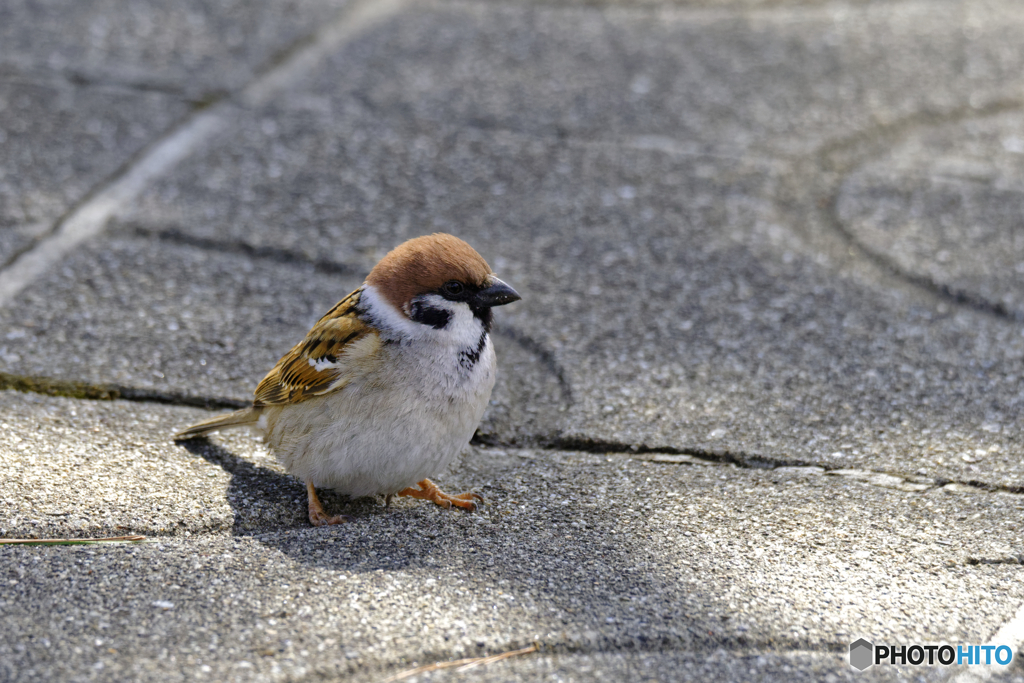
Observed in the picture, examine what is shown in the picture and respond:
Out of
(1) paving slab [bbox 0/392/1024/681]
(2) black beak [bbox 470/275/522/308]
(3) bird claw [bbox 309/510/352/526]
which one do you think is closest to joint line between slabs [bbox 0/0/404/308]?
(1) paving slab [bbox 0/392/1024/681]

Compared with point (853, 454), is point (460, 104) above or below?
above

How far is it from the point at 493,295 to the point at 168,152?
2.64m

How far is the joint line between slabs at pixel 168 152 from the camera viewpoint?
4141mm

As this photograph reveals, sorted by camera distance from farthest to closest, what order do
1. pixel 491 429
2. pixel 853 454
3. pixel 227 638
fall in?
pixel 491 429, pixel 853 454, pixel 227 638

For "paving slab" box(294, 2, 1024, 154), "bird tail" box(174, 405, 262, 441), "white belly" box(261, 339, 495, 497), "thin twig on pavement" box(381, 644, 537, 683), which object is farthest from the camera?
"paving slab" box(294, 2, 1024, 154)

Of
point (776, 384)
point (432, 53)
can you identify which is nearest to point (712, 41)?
point (432, 53)

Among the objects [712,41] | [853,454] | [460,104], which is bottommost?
[853,454]

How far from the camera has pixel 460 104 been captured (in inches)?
221

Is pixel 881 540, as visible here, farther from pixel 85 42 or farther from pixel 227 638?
pixel 85 42

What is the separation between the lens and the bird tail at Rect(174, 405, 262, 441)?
330 centimetres

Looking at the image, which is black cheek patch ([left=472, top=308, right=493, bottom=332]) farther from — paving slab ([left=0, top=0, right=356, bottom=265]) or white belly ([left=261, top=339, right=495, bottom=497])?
paving slab ([left=0, top=0, right=356, bottom=265])

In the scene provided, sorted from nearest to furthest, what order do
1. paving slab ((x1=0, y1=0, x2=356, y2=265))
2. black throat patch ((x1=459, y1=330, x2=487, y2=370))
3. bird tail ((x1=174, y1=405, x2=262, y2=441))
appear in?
black throat patch ((x1=459, y1=330, x2=487, y2=370)) → bird tail ((x1=174, y1=405, x2=262, y2=441)) → paving slab ((x1=0, y1=0, x2=356, y2=265))

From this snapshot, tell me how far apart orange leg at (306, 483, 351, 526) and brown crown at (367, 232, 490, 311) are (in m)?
0.61

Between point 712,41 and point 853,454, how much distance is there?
145 inches
